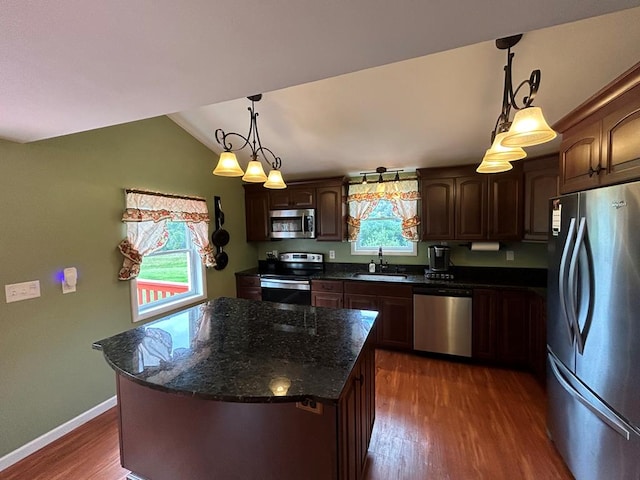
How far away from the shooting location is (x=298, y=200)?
398 cm

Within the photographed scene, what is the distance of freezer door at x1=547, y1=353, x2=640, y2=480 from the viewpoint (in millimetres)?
1278

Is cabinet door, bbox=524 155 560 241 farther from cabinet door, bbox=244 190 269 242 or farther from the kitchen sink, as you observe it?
cabinet door, bbox=244 190 269 242

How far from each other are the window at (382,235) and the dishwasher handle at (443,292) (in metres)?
0.72

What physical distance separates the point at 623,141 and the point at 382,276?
2.54 meters

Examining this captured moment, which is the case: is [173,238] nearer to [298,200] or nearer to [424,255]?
[298,200]

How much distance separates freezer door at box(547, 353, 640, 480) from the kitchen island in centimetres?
115

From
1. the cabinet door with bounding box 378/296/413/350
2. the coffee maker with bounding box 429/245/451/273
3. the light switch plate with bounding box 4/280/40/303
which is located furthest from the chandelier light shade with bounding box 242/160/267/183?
the coffee maker with bounding box 429/245/451/273

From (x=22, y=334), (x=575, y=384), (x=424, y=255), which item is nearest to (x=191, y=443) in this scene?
(x=22, y=334)

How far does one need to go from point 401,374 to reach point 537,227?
204 centimetres

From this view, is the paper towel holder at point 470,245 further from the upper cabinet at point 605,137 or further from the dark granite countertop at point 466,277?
the upper cabinet at point 605,137

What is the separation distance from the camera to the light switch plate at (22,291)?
6.22 ft

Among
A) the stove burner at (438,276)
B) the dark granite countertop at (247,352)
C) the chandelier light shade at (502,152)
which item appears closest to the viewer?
the dark granite countertop at (247,352)

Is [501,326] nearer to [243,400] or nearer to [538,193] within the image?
[538,193]

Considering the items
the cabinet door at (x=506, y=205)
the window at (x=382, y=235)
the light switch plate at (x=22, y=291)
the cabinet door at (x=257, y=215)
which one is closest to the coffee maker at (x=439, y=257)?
the window at (x=382, y=235)
